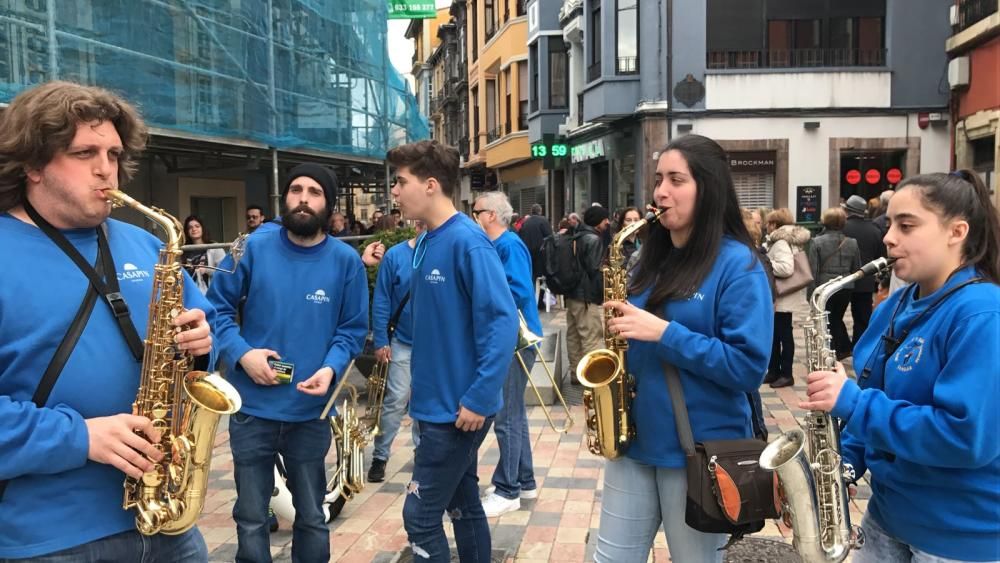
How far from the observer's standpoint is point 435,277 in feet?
10.7

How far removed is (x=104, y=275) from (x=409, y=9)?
47.1 feet

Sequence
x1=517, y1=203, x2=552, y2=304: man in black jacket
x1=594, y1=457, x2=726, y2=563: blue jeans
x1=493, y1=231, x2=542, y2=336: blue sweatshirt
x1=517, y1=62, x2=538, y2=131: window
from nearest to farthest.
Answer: x1=594, y1=457, x2=726, y2=563: blue jeans < x1=493, y1=231, x2=542, y2=336: blue sweatshirt < x1=517, y1=203, x2=552, y2=304: man in black jacket < x1=517, y1=62, x2=538, y2=131: window

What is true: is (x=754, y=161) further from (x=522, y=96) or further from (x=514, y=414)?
(x=514, y=414)

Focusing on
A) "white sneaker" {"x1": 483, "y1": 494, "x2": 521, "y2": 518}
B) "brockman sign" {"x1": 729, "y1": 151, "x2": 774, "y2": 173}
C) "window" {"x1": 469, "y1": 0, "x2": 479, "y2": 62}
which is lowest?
"white sneaker" {"x1": 483, "y1": 494, "x2": 521, "y2": 518}

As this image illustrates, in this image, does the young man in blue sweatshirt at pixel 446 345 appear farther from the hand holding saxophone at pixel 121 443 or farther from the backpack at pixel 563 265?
the backpack at pixel 563 265

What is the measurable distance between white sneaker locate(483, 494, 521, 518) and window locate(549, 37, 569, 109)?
21.6 meters

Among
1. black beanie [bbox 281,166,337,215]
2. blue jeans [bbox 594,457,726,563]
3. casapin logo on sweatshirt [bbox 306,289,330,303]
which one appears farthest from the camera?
black beanie [bbox 281,166,337,215]

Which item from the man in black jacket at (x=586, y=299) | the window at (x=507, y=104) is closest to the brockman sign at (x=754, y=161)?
the man in black jacket at (x=586, y=299)

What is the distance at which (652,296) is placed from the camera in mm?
2781

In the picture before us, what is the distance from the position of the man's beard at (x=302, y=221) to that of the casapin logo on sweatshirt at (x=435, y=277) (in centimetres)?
70

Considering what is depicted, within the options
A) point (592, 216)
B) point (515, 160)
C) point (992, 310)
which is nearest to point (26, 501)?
point (992, 310)

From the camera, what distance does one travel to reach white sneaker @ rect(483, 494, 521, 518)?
4.91 metres

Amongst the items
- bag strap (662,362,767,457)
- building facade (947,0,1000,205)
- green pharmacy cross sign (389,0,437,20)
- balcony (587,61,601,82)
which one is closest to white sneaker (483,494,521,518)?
bag strap (662,362,767,457)

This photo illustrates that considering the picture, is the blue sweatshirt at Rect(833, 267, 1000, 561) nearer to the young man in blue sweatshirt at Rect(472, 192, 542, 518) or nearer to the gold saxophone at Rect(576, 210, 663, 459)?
the gold saxophone at Rect(576, 210, 663, 459)
